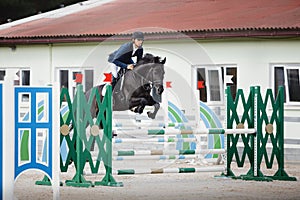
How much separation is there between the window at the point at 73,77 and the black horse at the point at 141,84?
213 inches

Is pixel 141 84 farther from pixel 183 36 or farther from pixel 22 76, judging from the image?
pixel 22 76

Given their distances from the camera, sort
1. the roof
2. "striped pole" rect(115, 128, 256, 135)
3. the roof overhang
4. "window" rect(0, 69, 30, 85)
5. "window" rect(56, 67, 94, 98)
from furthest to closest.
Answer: "window" rect(0, 69, 30, 85) → "window" rect(56, 67, 94, 98) → the roof → the roof overhang → "striped pole" rect(115, 128, 256, 135)

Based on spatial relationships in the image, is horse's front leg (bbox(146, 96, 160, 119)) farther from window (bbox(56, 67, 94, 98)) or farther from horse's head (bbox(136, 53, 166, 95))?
window (bbox(56, 67, 94, 98))

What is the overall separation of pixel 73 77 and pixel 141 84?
21.5 feet

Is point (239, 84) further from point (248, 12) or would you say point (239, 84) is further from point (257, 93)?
point (257, 93)

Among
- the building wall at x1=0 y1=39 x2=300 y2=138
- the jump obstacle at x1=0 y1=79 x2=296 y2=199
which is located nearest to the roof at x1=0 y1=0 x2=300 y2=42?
the building wall at x1=0 y1=39 x2=300 y2=138

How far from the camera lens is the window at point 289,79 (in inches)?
851

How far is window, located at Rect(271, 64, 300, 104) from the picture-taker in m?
21.6

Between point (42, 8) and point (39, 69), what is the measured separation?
1898 cm

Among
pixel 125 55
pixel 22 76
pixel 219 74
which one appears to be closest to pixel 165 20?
pixel 219 74

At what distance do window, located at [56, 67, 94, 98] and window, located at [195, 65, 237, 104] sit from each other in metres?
2.76

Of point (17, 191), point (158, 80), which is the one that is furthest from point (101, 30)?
point (17, 191)

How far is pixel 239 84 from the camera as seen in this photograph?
72.8ft

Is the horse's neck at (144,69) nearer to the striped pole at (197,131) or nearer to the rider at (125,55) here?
the rider at (125,55)
